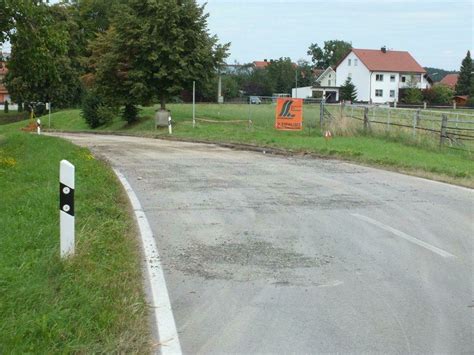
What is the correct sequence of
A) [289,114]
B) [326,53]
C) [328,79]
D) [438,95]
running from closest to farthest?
[289,114] → [438,95] → [328,79] → [326,53]

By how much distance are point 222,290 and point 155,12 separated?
1219 inches

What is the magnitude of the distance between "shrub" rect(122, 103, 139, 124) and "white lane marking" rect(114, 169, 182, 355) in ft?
103

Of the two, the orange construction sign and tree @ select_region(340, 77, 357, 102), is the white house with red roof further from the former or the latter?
the orange construction sign

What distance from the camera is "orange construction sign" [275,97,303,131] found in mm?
27781

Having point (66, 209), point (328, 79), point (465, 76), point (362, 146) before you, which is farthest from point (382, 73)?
point (66, 209)

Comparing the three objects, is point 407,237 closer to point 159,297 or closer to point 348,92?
point 159,297

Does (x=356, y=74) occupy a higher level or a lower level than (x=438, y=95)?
Result: higher

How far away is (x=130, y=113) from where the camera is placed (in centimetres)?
3956

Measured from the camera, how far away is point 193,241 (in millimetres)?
7613

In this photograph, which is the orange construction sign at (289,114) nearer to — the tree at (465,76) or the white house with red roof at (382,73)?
the white house with red roof at (382,73)

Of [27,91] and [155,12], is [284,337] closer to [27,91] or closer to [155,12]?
[155,12]

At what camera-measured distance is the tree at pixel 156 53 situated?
110 feet

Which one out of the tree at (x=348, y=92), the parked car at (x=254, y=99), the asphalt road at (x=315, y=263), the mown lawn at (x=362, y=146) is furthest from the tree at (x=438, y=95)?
the asphalt road at (x=315, y=263)

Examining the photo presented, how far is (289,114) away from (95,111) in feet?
63.4
